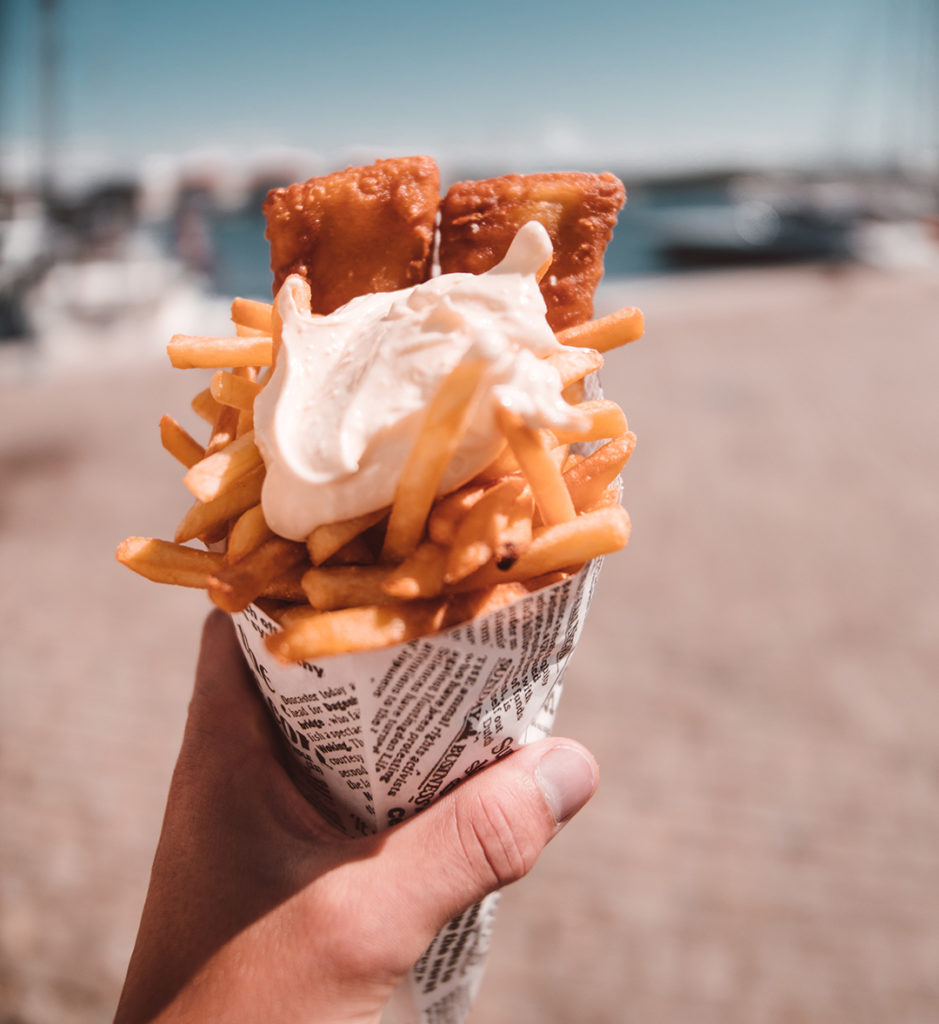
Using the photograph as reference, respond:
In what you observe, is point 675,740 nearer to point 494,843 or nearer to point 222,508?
point 494,843

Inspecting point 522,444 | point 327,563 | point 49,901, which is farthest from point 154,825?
point 522,444

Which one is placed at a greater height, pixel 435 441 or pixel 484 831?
pixel 435 441

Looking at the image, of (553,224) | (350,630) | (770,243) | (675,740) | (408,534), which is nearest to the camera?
(350,630)

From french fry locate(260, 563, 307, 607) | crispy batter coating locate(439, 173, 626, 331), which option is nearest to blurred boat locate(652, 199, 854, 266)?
crispy batter coating locate(439, 173, 626, 331)

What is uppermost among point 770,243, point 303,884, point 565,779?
point 770,243

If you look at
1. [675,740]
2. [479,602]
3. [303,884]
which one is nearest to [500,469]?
[479,602]

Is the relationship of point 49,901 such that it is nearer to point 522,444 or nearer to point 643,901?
point 643,901

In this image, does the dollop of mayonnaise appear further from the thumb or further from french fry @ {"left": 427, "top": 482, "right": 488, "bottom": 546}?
the thumb
